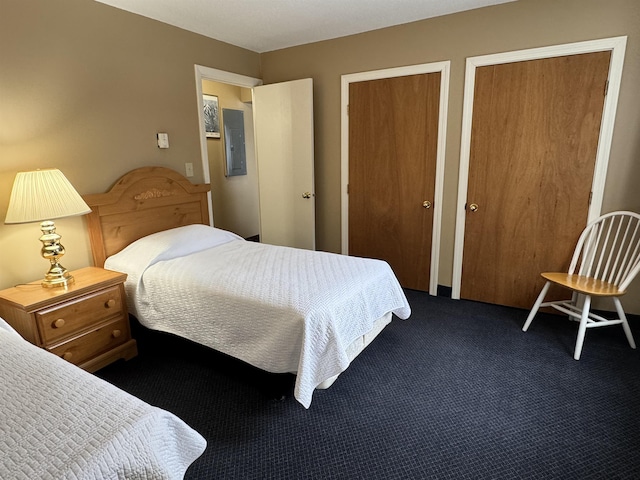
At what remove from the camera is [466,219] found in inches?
126

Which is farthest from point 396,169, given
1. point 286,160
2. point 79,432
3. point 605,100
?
point 79,432

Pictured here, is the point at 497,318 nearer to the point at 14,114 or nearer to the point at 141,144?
the point at 141,144

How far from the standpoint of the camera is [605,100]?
100 inches

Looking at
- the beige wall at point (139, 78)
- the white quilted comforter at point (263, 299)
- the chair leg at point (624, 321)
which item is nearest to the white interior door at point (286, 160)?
the beige wall at point (139, 78)

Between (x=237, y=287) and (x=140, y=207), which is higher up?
(x=140, y=207)

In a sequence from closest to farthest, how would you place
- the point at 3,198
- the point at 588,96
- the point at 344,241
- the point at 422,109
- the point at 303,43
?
the point at 3,198 → the point at 588,96 → the point at 422,109 → the point at 303,43 → the point at 344,241

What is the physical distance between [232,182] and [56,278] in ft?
9.97

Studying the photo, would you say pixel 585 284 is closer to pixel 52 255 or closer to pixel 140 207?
pixel 140 207

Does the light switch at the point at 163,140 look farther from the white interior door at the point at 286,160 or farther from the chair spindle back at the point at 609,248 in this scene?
the chair spindle back at the point at 609,248

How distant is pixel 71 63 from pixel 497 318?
362cm

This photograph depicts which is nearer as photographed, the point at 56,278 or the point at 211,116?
the point at 56,278

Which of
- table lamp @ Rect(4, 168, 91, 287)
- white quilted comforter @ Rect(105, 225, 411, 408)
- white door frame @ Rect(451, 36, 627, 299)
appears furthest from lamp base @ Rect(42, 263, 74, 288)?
white door frame @ Rect(451, 36, 627, 299)

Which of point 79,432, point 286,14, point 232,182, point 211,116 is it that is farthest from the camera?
point 232,182

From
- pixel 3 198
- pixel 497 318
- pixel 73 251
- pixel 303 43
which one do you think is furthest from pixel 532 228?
pixel 3 198
